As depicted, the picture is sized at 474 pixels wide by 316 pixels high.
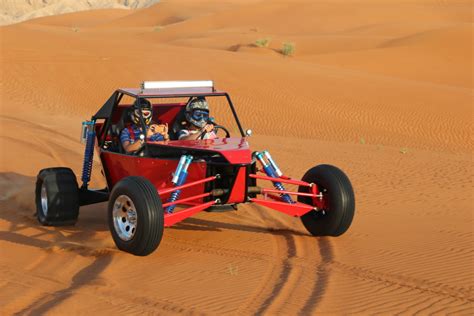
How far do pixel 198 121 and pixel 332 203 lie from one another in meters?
1.91

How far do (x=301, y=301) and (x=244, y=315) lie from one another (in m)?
0.61

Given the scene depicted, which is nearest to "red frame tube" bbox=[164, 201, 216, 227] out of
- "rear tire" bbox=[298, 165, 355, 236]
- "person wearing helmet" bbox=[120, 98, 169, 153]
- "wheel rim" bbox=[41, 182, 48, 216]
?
"person wearing helmet" bbox=[120, 98, 169, 153]

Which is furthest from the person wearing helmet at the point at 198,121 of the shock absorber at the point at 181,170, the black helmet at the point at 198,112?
the shock absorber at the point at 181,170

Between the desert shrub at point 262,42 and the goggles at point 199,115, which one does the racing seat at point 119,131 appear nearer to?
the goggles at point 199,115

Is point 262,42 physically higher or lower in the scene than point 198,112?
higher

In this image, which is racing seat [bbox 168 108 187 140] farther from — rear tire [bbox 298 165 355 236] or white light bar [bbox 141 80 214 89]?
rear tire [bbox 298 165 355 236]

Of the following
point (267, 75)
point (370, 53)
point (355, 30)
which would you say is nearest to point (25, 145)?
point (267, 75)

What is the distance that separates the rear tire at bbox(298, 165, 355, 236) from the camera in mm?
7930

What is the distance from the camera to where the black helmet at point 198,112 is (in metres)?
8.59

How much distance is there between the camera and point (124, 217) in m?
7.39

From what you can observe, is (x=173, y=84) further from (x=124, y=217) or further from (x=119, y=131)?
(x=124, y=217)

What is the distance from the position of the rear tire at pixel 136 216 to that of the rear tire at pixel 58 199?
135 centimetres

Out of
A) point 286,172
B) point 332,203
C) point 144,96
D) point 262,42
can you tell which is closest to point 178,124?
point 144,96

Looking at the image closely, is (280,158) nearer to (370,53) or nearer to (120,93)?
(120,93)
